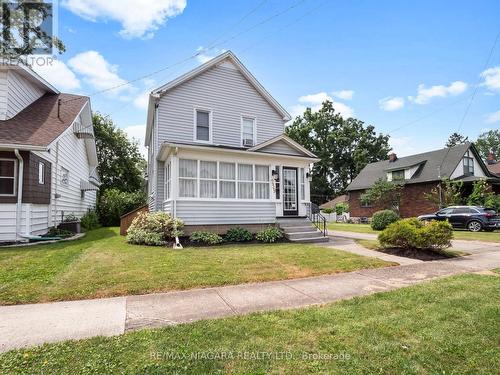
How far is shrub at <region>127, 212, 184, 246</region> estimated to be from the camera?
10611 millimetres

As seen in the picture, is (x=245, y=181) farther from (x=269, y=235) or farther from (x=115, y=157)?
(x=115, y=157)

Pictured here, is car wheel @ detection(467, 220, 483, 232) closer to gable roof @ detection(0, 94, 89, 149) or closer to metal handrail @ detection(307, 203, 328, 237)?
metal handrail @ detection(307, 203, 328, 237)

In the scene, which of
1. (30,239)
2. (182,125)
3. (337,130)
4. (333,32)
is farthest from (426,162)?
(30,239)

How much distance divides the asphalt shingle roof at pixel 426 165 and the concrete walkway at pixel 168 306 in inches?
900

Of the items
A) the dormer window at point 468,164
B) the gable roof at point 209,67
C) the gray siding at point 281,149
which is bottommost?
the gray siding at point 281,149

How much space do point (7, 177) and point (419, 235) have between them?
14.1 meters

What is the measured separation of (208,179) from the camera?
1195cm

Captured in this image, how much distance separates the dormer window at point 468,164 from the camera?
26219mm

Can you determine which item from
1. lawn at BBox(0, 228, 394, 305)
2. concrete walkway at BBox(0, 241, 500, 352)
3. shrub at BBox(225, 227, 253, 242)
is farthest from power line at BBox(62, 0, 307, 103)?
concrete walkway at BBox(0, 241, 500, 352)

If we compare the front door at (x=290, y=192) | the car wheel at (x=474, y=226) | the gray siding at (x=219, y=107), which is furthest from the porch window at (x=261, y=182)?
the car wheel at (x=474, y=226)

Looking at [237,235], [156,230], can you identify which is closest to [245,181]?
[237,235]

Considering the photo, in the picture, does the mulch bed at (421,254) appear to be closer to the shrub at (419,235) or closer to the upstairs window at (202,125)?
the shrub at (419,235)

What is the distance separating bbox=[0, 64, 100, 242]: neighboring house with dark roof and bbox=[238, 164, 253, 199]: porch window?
7.14 metres

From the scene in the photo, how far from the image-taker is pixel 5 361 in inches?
112
